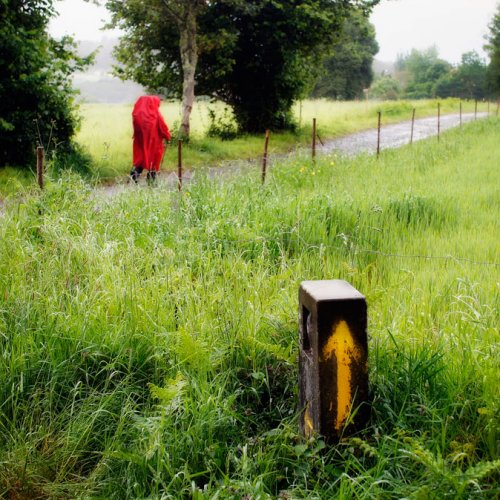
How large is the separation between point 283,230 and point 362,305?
378cm

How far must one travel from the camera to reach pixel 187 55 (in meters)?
17.1

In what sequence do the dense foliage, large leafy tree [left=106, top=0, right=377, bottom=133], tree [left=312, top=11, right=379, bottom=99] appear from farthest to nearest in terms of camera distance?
1. the dense foliage
2. tree [left=312, top=11, right=379, bottom=99]
3. large leafy tree [left=106, top=0, right=377, bottom=133]

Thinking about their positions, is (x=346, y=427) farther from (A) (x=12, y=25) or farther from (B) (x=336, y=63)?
(B) (x=336, y=63)

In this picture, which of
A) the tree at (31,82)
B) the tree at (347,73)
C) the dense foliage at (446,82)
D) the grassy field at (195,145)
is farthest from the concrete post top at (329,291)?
the dense foliage at (446,82)

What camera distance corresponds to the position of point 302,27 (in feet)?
59.9

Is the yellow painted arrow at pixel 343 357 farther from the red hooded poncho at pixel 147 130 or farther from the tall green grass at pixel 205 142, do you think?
the red hooded poncho at pixel 147 130

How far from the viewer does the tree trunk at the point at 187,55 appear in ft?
54.7

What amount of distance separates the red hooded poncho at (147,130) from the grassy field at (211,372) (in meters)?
4.49

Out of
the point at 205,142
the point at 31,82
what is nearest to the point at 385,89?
the point at 205,142

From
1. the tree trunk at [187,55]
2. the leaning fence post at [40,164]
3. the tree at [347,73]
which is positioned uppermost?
the tree at [347,73]

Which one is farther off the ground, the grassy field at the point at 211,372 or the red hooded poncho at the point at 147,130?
the red hooded poncho at the point at 147,130

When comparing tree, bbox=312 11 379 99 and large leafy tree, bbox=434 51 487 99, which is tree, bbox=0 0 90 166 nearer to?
tree, bbox=312 11 379 99

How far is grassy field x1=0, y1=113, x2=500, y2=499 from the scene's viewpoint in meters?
2.72

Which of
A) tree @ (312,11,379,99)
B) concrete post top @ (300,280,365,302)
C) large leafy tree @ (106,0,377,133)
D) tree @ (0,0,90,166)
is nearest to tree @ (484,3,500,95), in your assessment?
tree @ (312,11,379,99)
